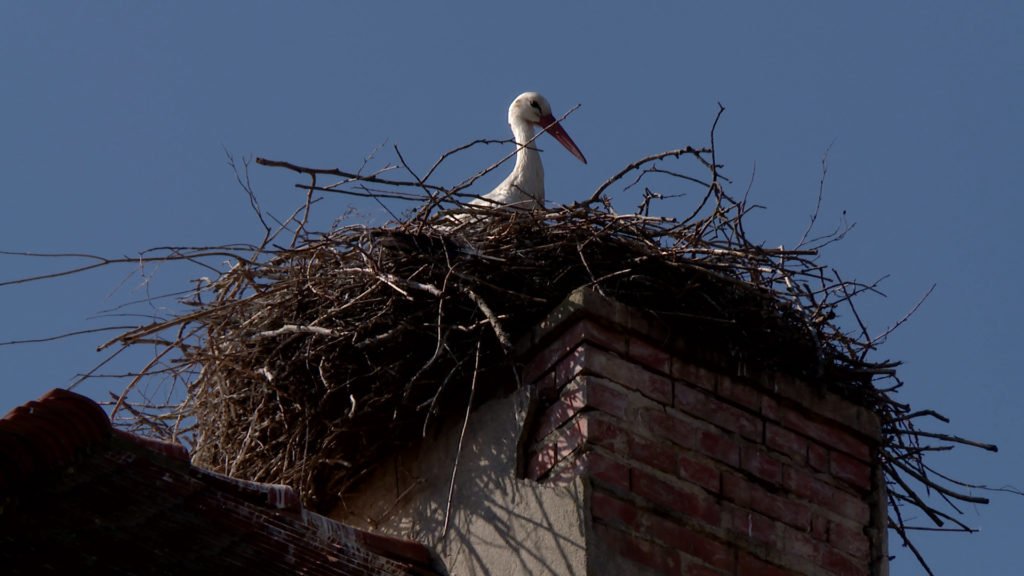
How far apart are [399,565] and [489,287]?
1.01 metres

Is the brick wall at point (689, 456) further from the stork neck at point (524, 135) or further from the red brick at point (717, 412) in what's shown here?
the stork neck at point (524, 135)

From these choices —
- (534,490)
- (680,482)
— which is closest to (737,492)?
(680,482)

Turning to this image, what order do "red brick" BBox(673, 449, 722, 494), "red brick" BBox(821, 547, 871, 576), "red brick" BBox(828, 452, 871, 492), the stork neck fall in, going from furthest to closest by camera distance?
the stork neck < "red brick" BBox(828, 452, 871, 492) < "red brick" BBox(821, 547, 871, 576) < "red brick" BBox(673, 449, 722, 494)

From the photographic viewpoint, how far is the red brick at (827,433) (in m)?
4.14

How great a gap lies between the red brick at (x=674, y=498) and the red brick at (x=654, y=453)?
0.12ft

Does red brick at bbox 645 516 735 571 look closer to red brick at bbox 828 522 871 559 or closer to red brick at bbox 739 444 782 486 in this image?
red brick at bbox 739 444 782 486

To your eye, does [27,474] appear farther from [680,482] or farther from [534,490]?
[680,482]

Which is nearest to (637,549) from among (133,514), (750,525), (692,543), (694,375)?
(692,543)

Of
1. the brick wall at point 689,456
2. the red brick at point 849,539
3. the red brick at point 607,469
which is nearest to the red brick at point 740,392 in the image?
the brick wall at point 689,456

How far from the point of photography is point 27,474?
10.2 feet

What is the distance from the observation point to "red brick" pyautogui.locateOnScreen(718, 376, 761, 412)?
4.04 m

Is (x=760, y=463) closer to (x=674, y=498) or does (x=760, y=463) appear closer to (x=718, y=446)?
(x=718, y=446)

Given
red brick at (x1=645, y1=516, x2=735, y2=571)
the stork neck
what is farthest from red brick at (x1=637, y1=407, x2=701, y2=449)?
the stork neck

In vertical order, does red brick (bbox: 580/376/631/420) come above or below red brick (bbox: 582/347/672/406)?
below
